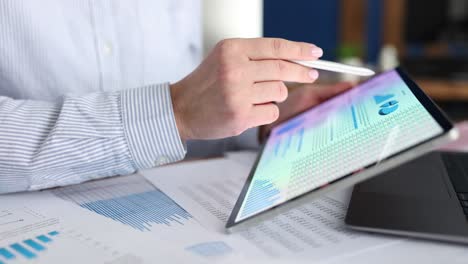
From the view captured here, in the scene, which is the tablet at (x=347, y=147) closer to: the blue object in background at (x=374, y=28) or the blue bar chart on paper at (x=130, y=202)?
the blue bar chart on paper at (x=130, y=202)

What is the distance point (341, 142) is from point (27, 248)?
14.0 inches

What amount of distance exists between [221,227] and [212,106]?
0.48 feet

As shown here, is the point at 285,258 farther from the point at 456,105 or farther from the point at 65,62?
the point at 456,105

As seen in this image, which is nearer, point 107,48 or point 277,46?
point 277,46

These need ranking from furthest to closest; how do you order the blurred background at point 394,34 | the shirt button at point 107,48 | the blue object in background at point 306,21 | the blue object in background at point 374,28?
the blue object in background at point 306,21 < the blue object in background at point 374,28 < the blurred background at point 394,34 < the shirt button at point 107,48

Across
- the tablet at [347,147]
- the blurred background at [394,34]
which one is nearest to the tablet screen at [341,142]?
the tablet at [347,147]

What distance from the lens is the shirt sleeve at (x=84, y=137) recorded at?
637 mm

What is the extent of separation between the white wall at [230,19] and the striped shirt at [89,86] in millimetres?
33

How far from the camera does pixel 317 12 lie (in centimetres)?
336

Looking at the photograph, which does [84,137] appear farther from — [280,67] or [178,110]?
[280,67]

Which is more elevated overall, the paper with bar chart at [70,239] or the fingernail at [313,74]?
the fingernail at [313,74]

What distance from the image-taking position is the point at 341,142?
550 mm

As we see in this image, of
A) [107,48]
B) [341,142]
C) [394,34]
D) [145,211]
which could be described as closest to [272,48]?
[341,142]

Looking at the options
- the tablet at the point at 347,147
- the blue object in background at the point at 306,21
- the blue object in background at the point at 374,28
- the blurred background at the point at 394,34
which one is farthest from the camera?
the blue object in background at the point at 306,21
